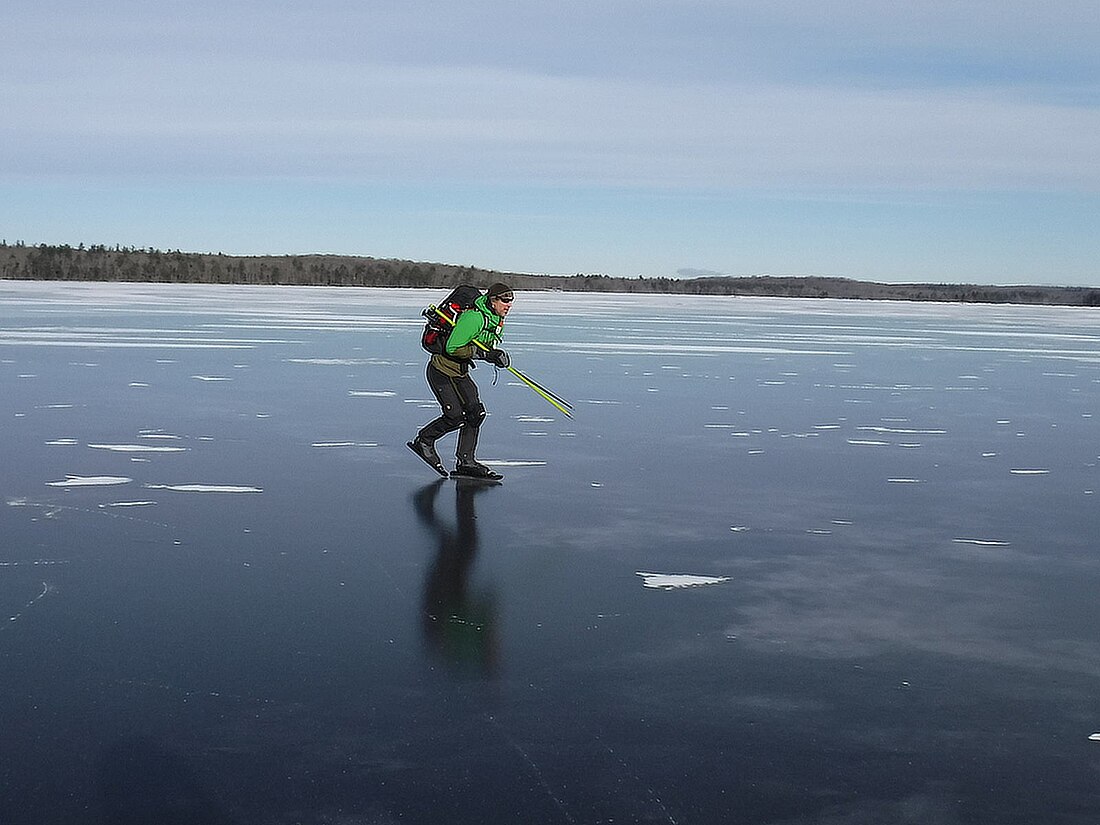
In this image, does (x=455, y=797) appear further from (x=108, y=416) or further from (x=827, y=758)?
(x=108, y=416)

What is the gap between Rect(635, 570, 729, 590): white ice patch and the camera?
23.1ft

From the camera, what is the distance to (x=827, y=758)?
14.9ft

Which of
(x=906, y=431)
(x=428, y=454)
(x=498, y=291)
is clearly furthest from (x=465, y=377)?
(x=906, y=431)

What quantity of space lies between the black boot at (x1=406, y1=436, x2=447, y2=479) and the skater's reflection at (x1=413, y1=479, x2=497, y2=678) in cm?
198

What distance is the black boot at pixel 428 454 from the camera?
1096 cm

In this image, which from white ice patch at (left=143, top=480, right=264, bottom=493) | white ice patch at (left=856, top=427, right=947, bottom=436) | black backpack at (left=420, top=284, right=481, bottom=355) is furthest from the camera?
white ice patch at (left=856, top=427, right=947, bottom=436)

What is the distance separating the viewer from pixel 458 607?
21.2 ft

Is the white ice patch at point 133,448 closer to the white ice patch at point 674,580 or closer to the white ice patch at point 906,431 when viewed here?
the white ice patch at point 674,580

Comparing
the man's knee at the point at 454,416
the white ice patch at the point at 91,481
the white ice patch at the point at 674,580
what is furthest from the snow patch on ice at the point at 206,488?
the white ice patch at the point at 674,580

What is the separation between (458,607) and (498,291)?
4.55 m

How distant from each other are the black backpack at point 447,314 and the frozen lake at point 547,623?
1.08 meters

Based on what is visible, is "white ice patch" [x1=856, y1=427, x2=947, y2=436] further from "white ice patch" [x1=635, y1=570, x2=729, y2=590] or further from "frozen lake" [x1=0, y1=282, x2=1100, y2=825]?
"white ice patch" [x1=635, y1=570, x2=729, y2=590]

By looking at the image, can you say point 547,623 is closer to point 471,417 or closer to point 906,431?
point 471,417

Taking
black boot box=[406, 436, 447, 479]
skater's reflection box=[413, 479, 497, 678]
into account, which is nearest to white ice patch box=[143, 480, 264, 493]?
skater's reflection box=[413, 479, 497, 678]
